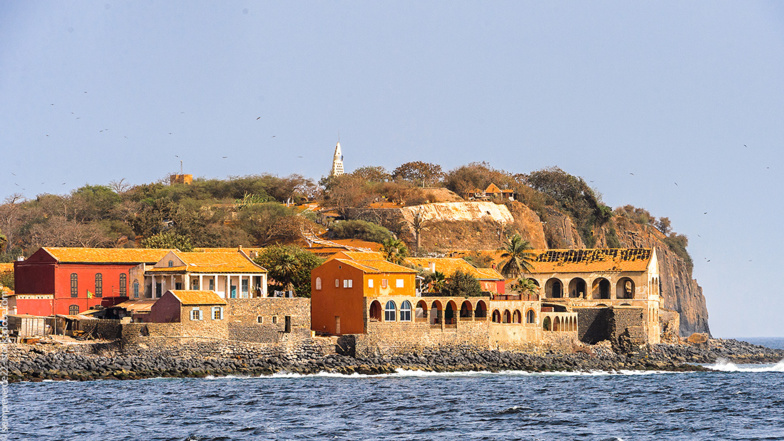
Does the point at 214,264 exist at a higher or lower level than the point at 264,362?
higher

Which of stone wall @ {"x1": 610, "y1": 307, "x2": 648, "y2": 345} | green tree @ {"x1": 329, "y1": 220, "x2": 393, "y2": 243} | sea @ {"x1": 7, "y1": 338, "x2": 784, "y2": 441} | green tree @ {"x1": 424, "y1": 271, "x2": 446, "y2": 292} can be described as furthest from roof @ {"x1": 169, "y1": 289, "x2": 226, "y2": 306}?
green tree @ {"x1": 329, "y1": 220, "x2": 393, "y2": 243}

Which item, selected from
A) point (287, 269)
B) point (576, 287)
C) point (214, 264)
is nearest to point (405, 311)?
point (287, 269)

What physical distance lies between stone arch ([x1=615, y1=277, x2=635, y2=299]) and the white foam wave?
7.96m

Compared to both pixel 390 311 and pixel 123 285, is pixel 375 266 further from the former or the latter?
pixel 123 285

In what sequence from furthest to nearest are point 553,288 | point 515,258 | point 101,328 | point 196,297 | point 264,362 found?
point 553,288 < point 515,258 < point 264,362 < point 196,297 < point 101,328

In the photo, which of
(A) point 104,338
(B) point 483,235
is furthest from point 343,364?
(B) point 483,235

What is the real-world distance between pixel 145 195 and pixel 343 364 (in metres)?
55.2

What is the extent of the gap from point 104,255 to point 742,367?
156 ft

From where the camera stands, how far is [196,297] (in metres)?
61.0

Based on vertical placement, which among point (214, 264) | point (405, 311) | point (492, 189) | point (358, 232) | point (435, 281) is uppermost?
point (492, 189)

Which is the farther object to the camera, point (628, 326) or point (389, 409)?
point (628, 326)

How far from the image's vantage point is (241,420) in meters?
44.2

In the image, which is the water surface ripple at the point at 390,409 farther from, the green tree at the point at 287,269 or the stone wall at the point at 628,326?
the stone wall at the point at 628,326

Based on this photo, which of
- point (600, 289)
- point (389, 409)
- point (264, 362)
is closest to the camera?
point (389, 409)
